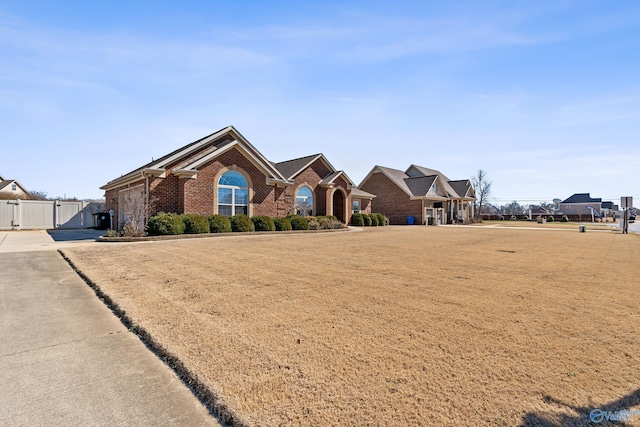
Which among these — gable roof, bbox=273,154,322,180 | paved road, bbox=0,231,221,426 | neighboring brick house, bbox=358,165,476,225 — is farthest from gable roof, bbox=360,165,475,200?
paved road, bbox=0,231,221,426

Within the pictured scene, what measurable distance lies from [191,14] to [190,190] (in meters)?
10.2

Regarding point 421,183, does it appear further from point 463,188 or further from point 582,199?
point 582,199

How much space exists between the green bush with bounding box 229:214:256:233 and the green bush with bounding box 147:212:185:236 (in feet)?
9.88

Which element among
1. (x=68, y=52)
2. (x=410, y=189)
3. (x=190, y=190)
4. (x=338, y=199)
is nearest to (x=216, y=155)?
(x=190, y=190)

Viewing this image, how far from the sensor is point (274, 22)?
1023 centimetres

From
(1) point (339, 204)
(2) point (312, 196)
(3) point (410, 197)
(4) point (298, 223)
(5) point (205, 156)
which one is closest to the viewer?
(5) point (205, 156)

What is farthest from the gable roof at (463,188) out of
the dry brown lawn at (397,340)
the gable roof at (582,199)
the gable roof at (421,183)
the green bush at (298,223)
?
the gable roof at (582,199)

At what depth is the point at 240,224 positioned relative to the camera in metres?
18.2

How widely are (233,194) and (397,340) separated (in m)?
17.8

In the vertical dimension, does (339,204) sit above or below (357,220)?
above

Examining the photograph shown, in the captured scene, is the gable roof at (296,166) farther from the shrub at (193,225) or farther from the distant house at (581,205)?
the distant house at (581,205)

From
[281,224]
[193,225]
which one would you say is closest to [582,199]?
[281,224]

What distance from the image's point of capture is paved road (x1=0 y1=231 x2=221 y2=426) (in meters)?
2.45

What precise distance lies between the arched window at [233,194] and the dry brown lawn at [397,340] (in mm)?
12384
